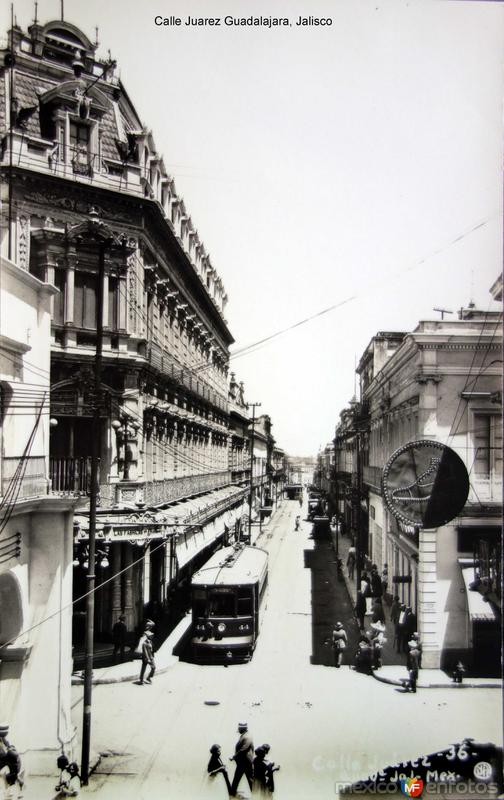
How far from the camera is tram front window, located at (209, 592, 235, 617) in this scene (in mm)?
16172

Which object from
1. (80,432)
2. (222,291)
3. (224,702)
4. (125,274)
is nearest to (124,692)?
(224,702)

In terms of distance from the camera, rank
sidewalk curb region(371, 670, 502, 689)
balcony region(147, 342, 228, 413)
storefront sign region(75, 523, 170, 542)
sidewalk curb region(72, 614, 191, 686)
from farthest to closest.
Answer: balcony region(147, 342, 228, 413), storefront sign region(75, 523, 170, 542), sidewalk curb region(72, 614, 191, 686), sidewalk curb region(371, 670, 502, 689)

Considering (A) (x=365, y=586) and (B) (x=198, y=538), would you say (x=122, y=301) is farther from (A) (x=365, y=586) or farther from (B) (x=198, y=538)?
(A) (x=365, y=586)

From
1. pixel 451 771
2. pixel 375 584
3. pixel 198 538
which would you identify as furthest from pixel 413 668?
pixel 198 538

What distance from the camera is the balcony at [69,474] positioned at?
48.0 ft

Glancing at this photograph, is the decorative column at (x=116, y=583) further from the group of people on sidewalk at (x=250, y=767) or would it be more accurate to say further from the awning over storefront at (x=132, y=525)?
the group of people on sidewalk at (x=250, y=767)

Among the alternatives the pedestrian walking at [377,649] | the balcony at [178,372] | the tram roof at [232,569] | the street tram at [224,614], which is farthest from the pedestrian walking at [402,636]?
the balcony at [178,372]

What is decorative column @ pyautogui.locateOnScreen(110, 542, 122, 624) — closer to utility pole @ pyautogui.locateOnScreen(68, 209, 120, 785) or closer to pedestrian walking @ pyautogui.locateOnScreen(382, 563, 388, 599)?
Result: utility pole @ pyautogui.locateOnScreen(68, 209, 120, 785)

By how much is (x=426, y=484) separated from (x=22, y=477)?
7240 mm

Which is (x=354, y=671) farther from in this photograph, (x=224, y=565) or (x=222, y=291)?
(x=222, y=291)

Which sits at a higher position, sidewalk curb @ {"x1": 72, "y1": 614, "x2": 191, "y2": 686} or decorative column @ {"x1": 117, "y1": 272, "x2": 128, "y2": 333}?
decorative column @ {"x1": 117, "y1": 272, "x2": 128, "y2": 333}

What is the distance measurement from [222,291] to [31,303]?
19.8m

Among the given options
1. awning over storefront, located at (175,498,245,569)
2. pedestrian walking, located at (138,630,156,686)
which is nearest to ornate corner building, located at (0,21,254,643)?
awning over storefront, located at (175,498,245,569)

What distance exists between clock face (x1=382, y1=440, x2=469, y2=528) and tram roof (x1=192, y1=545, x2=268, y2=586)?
591 centimetres
